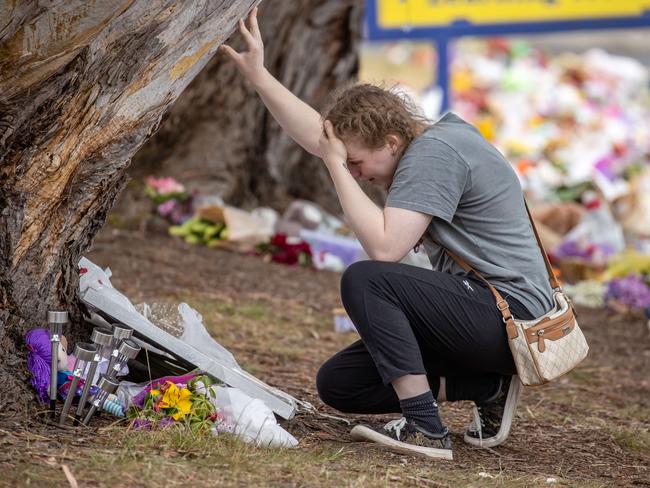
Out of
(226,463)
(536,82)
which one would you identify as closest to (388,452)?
(226,463)

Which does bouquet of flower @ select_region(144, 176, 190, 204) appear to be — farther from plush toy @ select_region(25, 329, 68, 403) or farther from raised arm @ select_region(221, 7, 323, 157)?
plush toy @ select_region(25, 329, 68, 403)

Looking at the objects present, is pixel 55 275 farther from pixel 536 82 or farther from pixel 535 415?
pixel 536 82

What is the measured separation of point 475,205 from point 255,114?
4.63m

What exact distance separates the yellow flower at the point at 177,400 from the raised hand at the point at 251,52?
3.66ft

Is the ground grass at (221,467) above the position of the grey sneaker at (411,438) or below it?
above

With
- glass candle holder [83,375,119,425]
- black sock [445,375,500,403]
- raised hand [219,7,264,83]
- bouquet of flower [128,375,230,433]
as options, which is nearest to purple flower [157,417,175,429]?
bouquet of flower [128,375,230,433]

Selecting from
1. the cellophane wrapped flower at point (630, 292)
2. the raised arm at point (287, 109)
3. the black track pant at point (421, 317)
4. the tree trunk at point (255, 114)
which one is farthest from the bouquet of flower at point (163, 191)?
the black track pant at point (421, 317)

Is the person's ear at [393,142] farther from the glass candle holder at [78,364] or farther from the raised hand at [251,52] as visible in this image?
the glass candle holder at [78,364]

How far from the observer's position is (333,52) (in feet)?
26.4

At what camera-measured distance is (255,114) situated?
25.0ft

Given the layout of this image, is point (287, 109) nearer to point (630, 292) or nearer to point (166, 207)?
point (166, 207)

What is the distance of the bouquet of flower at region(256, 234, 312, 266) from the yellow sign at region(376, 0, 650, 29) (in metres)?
4.06

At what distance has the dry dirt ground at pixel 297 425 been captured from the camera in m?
2.62

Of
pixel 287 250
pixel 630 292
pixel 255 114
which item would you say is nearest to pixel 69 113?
pixel 287 250
